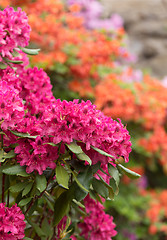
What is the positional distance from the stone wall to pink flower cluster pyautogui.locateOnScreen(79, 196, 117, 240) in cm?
510

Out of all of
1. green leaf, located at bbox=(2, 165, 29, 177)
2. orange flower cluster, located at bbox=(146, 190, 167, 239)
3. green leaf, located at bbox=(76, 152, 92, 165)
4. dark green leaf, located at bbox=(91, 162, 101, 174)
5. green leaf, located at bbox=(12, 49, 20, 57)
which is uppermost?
green leaf, located at bbox=(12, 49, 20, 57)

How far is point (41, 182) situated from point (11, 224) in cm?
19

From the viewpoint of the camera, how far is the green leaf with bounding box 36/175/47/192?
1.30 meters

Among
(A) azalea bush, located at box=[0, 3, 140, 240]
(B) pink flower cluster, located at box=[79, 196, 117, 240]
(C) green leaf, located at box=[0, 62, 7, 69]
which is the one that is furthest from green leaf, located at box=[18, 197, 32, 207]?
(C) green leaf, located at box=[0, 62, 7, 69]

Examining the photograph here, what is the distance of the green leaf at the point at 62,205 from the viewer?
1.44 meters

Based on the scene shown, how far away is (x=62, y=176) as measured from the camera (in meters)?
1.31

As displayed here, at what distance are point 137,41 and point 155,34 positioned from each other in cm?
35

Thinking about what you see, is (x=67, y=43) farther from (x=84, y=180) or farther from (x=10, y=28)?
(x=84, y=180)

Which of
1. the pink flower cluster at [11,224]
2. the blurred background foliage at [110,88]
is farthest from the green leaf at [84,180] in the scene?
the blurred background foliage at [110,88]

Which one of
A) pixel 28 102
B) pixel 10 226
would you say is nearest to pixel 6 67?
pixel 28 102

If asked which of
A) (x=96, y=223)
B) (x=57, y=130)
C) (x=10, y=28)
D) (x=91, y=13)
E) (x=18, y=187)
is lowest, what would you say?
(x=91, y=13)

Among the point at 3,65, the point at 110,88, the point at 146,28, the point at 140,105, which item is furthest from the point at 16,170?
the point at 146,28

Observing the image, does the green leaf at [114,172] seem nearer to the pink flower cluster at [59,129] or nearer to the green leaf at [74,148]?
the pink flower cluster at [59,129]

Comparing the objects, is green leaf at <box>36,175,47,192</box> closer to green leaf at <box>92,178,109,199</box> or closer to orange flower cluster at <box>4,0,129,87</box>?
green leaf at <box>92,178,109,199</box>
